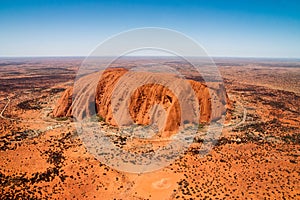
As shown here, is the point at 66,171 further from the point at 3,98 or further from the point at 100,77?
the point at 3,98

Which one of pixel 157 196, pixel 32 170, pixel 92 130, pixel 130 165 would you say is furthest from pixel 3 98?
pixel 157 196

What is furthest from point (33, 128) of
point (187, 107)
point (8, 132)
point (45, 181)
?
point (187, 107)

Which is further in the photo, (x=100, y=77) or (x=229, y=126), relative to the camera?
(x=100, y=77)

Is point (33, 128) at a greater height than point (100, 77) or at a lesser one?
lesser

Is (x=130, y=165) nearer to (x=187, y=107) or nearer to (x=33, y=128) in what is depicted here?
(x=187, y=107)

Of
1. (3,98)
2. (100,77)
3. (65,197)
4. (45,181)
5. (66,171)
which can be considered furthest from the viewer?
(3,98)

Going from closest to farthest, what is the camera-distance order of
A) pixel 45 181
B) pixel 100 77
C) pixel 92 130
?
pixel 45 181 < pixel 92 130 < pixel 100 77

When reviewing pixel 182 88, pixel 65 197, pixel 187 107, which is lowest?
pixel 65 197
